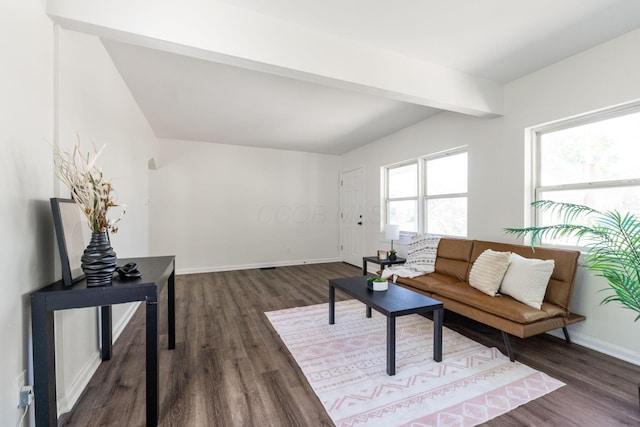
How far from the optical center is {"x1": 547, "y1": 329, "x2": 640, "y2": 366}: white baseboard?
83.7 inches

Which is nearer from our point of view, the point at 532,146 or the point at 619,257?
the point at 619,257

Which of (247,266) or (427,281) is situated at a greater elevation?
(427,281)

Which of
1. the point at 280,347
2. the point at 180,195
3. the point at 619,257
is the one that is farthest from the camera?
the point at 180,195

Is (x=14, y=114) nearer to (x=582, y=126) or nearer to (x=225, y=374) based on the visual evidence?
(x=225, y=374)

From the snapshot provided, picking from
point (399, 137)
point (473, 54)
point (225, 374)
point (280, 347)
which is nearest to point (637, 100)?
point (473, 54)

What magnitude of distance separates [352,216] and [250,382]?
4370 mm

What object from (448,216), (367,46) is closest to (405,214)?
(448,216)

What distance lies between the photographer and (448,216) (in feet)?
12.6

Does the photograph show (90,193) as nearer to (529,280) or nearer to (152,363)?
(152,363)

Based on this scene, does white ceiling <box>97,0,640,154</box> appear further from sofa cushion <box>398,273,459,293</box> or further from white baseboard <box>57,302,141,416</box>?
white baseboard <box>57,302,141,416</box>

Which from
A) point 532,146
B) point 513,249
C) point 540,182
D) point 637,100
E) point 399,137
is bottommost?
point 513,249

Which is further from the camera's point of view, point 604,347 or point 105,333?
point 604,347

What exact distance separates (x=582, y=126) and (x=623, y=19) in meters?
0.83

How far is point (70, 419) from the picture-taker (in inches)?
60.7
